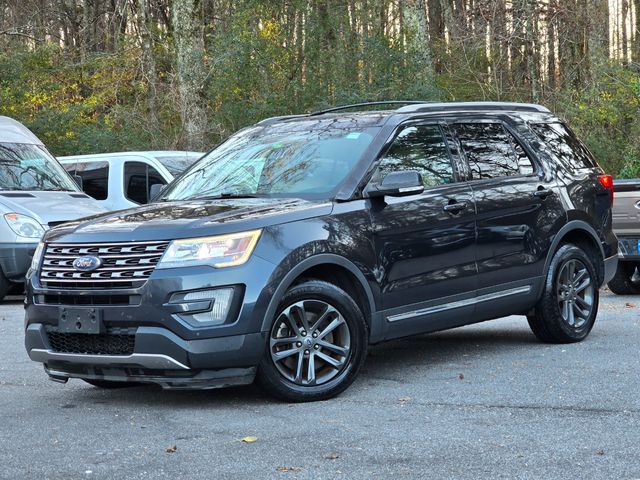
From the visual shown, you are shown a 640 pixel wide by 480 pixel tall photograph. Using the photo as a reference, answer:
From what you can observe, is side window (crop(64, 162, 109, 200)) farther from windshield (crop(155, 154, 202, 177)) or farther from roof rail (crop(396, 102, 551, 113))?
roof rail (crop(396, 102, 551, 113))

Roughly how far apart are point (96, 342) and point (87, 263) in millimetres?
467

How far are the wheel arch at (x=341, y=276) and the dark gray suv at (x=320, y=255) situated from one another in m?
0.01

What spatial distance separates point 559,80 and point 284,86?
8170 mm

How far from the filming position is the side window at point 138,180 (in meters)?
16.5

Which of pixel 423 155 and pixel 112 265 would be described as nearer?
pixel 112 265

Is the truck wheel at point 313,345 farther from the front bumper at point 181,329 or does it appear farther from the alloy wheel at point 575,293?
the alloy wheel at point 575,293

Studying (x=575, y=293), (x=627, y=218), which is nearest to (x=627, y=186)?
(x=627, y=218)

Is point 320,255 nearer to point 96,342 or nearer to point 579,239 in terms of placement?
point 96,342

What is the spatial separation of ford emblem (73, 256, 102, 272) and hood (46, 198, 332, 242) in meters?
0.12

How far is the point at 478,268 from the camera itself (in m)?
8.03

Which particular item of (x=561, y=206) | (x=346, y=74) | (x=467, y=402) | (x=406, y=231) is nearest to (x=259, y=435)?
(x=467, y=402)

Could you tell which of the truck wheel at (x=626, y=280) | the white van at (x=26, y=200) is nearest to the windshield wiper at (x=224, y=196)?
the white van at (x=26, y=200)

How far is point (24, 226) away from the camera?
13.6m

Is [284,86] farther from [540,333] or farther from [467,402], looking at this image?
[467,402]
